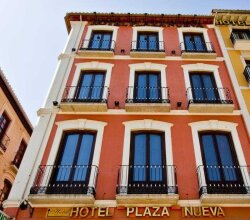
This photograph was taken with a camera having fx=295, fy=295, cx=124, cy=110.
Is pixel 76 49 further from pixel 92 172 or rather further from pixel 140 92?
pixel 92 172

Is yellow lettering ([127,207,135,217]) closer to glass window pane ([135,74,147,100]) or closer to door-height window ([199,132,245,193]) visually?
door-height window ([199,132,245,193])

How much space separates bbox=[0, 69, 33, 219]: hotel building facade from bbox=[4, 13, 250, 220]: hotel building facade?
4451 millimetres

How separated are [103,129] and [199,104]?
3863 millimetres

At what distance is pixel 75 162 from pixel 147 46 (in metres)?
7.74

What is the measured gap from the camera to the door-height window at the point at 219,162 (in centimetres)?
949

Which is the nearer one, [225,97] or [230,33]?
[225,97]

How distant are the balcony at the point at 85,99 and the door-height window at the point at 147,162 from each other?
190 cm

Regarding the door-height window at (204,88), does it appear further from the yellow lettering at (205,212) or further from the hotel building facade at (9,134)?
the hotel building facade at (9,134)

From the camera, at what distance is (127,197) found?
8695 mm

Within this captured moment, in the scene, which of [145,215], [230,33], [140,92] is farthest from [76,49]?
[145,215]

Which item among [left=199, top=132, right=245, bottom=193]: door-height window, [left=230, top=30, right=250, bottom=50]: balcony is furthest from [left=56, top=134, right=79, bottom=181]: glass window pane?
[left=230, top=30, right=250, bottom=50]: balcony

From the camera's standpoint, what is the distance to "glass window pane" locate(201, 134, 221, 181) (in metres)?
9.73

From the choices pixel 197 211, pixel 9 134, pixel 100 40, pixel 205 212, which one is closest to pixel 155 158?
pixel 197 211

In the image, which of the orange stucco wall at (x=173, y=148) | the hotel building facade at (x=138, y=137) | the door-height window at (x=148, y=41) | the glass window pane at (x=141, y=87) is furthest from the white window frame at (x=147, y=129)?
the door-height window at (x=148, y=41)
